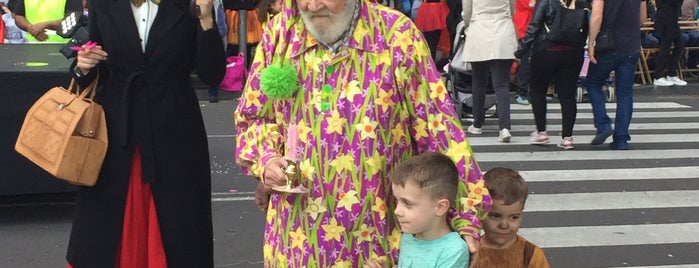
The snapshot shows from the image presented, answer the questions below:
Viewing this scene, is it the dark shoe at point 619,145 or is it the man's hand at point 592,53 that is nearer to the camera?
the man's hand at point 592,53

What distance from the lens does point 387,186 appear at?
124 inches

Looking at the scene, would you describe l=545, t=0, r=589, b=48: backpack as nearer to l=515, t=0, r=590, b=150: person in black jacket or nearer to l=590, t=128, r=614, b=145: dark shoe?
l=515, t=0, r=590, b=150: person in black jacket

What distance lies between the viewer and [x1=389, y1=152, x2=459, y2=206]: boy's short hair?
2.94 meters

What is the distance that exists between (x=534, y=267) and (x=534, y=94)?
6.63 metres

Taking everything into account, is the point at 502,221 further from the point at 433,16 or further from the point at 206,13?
the point at 433,16

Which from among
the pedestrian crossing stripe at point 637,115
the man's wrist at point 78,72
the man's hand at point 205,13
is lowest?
the pedestrian crossing stripe at point 637,115

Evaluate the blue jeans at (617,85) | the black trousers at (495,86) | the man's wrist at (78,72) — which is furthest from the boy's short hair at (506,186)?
the black trousers at (495,86)

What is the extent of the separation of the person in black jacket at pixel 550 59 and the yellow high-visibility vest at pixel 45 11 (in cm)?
417

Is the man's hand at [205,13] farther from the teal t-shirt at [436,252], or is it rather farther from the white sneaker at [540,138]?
the white sneaker at [540,138]

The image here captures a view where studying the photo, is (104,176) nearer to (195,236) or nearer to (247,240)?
(195,236)

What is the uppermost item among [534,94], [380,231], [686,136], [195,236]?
[380,231]

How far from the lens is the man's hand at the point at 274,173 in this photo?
302 centimetres

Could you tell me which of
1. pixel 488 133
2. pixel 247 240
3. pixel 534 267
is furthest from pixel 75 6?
pixel 534 267

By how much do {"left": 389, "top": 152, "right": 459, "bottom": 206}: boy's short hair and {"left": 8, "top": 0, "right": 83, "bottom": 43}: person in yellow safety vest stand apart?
634cm
